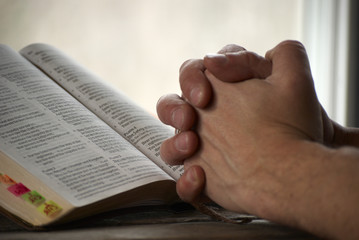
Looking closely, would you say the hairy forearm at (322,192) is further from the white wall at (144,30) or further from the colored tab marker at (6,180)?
the white wall at (144,30)

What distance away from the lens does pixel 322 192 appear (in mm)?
437

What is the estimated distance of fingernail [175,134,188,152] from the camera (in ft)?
2.05

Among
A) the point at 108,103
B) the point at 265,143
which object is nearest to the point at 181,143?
the point at 265,143

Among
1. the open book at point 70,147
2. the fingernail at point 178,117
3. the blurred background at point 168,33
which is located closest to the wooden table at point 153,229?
the open book at point 70,147

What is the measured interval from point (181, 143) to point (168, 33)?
2.31 meters

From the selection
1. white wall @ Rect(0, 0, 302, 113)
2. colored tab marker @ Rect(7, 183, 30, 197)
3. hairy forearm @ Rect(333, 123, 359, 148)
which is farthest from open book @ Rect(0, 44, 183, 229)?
white wall @ Rect(0, 0, 302, 113)

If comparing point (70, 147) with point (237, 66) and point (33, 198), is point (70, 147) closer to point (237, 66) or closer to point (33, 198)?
point (33, 198)

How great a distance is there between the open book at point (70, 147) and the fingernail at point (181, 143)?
51mm

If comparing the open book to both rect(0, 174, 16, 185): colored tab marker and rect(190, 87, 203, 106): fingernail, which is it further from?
rect(190, 87, 203, 106): fingernail

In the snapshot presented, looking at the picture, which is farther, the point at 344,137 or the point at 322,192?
the point at 344,137

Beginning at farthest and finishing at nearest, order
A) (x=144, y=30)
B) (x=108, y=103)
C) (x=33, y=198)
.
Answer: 1. (x=144, y=30)
2. (x=108, y=103)
3. (x=33, y=198)

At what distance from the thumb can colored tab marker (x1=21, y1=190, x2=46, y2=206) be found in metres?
0.27

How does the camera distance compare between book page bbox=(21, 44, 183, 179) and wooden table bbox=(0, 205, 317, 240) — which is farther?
book page bbox=(21, 44, 183, 179)

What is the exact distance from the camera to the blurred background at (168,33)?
2.55 m
